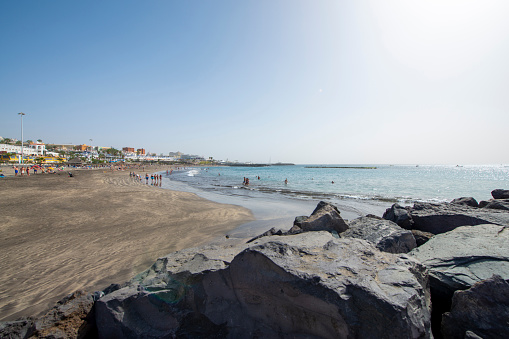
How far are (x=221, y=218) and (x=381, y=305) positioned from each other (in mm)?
9628

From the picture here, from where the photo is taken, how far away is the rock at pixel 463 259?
10.2ft

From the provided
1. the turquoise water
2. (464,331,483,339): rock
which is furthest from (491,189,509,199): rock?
(464,331,483,339): rock

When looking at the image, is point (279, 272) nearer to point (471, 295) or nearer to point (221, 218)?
point (471, 295)

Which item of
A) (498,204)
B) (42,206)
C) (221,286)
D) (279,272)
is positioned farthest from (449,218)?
(42,206)

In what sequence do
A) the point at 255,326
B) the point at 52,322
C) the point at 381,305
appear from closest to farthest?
the point at 381,305, the point at 255,326, the point at 52,322

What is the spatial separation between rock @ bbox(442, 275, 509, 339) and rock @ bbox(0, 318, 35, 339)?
198 inches

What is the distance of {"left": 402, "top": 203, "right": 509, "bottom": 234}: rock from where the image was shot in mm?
5883

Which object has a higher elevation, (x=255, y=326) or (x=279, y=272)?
(x=279, y=272)

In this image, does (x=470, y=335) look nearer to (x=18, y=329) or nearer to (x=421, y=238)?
(x=421, y=238)

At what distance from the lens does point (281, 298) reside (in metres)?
2.51

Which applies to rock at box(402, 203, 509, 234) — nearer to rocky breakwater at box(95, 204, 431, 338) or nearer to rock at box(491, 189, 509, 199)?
rocky breakwater at box(95, 204, 431, 338)

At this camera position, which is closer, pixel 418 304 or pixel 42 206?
pixel 418 304

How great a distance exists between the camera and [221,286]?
2865mm

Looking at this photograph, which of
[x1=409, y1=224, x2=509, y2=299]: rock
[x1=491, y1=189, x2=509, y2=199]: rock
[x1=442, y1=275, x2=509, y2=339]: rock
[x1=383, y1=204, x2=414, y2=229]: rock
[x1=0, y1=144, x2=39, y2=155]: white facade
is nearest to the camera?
[x1=442, y1=275, x2=509, y2=339]: rock
